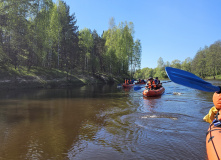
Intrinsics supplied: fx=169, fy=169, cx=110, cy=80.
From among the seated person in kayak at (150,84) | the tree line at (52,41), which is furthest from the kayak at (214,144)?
the tree line at (52,41)

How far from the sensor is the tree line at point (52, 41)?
2133 cm

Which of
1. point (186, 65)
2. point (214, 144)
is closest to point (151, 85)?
point (214, 144)

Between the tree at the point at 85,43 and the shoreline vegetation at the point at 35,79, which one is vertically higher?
the tree at the point at 85,43

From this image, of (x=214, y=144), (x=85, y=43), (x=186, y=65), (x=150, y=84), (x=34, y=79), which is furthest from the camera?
(x=186, y=65)

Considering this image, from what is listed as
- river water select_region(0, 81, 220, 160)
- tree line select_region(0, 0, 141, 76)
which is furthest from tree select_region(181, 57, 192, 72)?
river water select_region(0, 81, 220, 160)

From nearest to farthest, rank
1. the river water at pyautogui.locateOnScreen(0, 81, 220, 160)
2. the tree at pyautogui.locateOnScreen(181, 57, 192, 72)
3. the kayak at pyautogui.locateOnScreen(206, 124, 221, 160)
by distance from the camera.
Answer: the kayak at pyautogui.locateOnScreen(206, 124, 221, 160) < the river water at pyautogui.locateOnScreen(0, 81, 220, 160) < the tree at pyautogui.locateOnScreen(181, 57, 192, 72)

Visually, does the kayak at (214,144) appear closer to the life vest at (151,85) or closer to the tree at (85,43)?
the life vest at (151,85)

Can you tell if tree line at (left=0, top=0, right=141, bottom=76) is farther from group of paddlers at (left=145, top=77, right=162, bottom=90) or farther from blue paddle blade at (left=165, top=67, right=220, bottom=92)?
blue paddle blade at (left=165, top=67, right=220, bottom=92)

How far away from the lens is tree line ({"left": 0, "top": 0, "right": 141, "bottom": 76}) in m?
21.3

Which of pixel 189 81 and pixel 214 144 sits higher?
pixel 189 81

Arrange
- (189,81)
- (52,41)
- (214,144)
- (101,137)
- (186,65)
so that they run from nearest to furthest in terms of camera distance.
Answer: (214,144), (189,81), (101,137), (52,41), (186,65)

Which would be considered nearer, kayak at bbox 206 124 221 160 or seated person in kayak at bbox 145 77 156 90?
kayak at bbox 206 124 221 160

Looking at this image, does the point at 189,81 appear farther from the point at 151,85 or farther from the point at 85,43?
the point at 85,43

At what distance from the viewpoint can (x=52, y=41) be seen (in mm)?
30641
